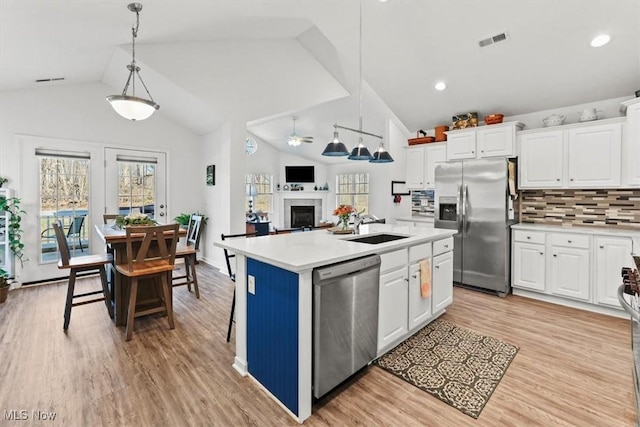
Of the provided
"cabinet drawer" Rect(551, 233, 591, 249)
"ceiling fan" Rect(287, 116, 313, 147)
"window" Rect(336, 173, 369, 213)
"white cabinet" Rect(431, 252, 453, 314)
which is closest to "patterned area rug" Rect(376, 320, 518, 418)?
"white cabinet" Rect(431, 252, 453, 314)

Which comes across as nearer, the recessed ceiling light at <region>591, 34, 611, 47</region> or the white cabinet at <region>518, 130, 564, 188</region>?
the recessed ceiling light at <region>591, 34, 611, 47</region>

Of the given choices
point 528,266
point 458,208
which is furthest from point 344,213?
point 528,266

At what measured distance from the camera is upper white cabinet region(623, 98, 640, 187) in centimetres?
317

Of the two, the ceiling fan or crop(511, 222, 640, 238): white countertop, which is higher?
the ceiling fan

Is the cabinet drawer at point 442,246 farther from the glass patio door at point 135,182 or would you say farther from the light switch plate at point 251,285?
→ the glass patio door at point 135,182

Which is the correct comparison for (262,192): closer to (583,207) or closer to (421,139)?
(421,139)

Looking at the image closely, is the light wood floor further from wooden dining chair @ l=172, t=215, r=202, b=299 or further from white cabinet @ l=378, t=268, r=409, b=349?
wooden dining chair @ l=172, t=215, r=202, b=299

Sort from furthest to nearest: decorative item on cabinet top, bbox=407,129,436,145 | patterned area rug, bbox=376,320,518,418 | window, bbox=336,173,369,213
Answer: window, bbox=336,173,369,213, decorative item on cabinet top, bbox=407,129,436,145, patterned area rug, bbox=376,320,518,418

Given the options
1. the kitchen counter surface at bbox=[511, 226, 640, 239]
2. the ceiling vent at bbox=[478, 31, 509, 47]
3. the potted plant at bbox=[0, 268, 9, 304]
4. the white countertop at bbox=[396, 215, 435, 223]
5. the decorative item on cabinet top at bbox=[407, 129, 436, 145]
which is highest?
the ceiling vent at bbox=[478, 31, 509, 47]

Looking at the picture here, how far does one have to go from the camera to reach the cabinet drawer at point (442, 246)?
3.05 metres

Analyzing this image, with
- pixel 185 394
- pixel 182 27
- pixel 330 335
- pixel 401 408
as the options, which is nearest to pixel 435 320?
pixel 401 408

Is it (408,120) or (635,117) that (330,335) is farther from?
(408,120)

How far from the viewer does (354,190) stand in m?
9.05

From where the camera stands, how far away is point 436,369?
7.66 feet
